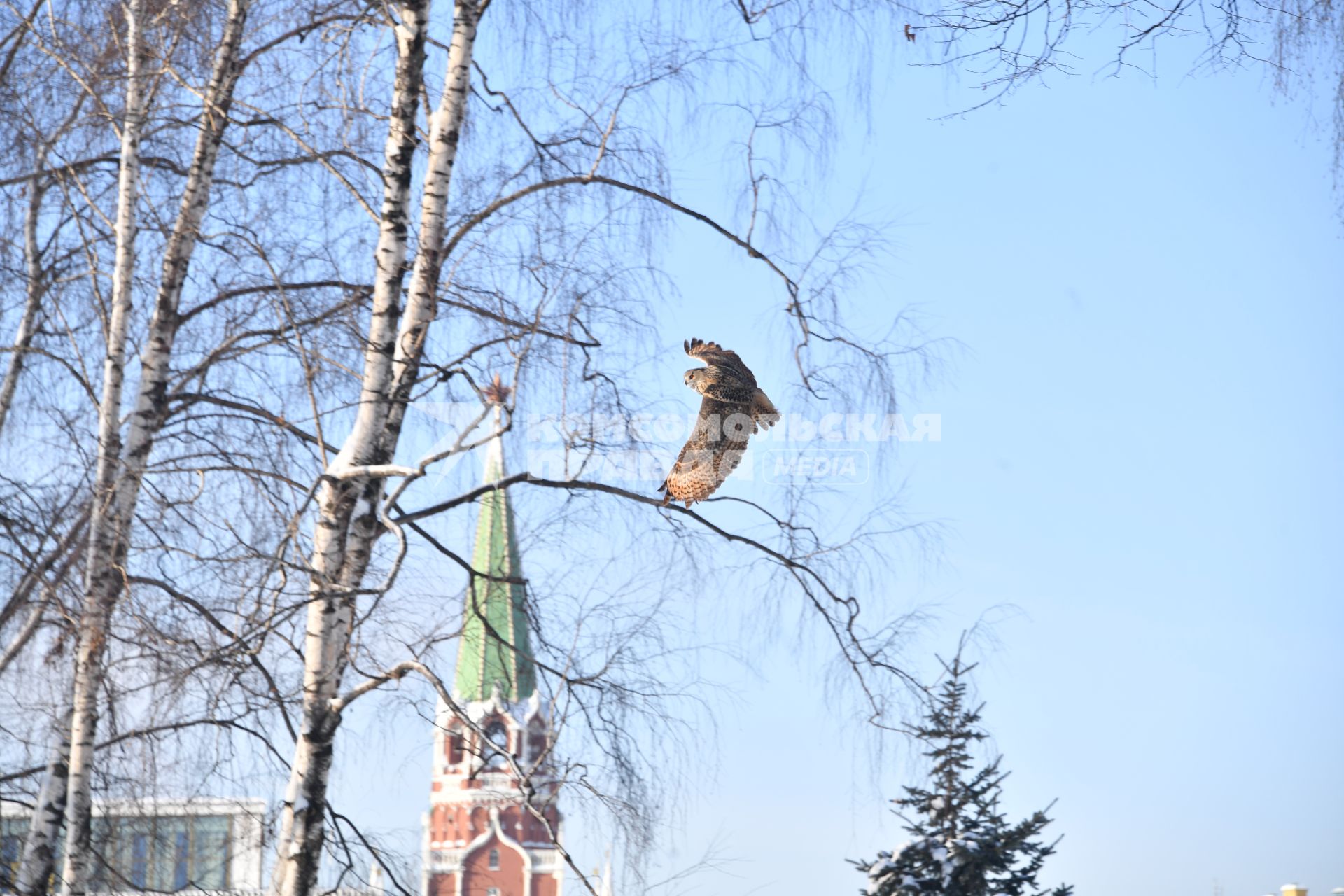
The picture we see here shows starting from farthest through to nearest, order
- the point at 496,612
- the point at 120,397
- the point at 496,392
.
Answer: the point at 120,397
the point at 496,612
the point at 496,392

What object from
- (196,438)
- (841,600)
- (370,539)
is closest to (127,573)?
(196,438)

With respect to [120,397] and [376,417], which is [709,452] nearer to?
[376,417]

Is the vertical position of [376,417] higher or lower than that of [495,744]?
higher

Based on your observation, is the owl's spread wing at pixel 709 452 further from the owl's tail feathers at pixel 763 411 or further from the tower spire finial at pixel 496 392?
the tower spire finial at pixel 496 392

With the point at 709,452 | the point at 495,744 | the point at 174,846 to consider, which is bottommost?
the point at 174,846

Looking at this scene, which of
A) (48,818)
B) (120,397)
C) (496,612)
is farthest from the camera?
(120,397)

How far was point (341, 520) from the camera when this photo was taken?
14.4ft

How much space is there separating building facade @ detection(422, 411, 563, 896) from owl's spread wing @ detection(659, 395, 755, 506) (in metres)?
0.61

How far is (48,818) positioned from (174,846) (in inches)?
18.5

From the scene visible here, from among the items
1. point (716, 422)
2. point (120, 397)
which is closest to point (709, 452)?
point (716, 422)

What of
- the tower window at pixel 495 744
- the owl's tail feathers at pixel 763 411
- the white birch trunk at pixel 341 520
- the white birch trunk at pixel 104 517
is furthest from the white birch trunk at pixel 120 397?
the owl's tail feathers at pixel 763 411

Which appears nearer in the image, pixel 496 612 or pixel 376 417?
pixel 376 417

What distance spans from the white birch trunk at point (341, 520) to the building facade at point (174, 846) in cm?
68

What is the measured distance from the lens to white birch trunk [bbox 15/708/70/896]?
506 cm
